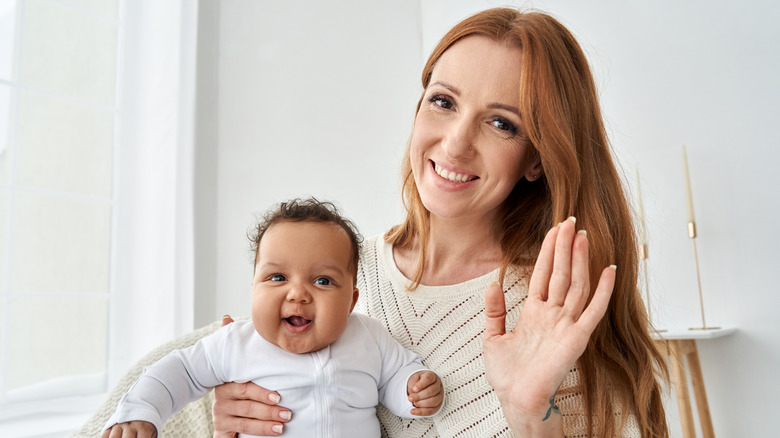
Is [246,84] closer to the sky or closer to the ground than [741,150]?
closer to the sky

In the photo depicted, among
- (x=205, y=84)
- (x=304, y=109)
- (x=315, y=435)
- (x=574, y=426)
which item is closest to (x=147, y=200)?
(x=205, y=84)

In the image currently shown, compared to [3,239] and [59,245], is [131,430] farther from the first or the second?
[59,245]

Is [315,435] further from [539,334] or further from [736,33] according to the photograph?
[736,33]

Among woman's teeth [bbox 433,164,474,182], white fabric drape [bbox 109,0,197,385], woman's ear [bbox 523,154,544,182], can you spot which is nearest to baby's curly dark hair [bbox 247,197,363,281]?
woman's teeth [bbox 433,164,474,182]

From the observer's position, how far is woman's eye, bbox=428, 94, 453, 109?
1390mm

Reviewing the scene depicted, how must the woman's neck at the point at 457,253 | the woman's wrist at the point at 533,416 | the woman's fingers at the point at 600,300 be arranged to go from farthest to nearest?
the woman's neck at the point at 457,253
the woman's wrist at the point at 533,416
the woman's fingers at the point at 600,300

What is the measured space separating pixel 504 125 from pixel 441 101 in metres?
0.17

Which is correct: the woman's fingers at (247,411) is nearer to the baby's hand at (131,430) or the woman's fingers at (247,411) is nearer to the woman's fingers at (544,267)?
the baby's hand at (131,430)

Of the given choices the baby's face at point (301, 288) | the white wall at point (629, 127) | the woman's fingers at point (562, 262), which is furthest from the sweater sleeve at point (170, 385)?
the white wall at point (629, 127)

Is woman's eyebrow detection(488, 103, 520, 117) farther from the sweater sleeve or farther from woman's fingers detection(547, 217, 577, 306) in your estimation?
the sweater sleeve

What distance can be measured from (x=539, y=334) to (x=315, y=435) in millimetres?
490

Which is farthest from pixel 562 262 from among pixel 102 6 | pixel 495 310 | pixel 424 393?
pixel 102 6

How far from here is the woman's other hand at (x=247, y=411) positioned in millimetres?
1142

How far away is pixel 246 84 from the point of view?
329 cm
